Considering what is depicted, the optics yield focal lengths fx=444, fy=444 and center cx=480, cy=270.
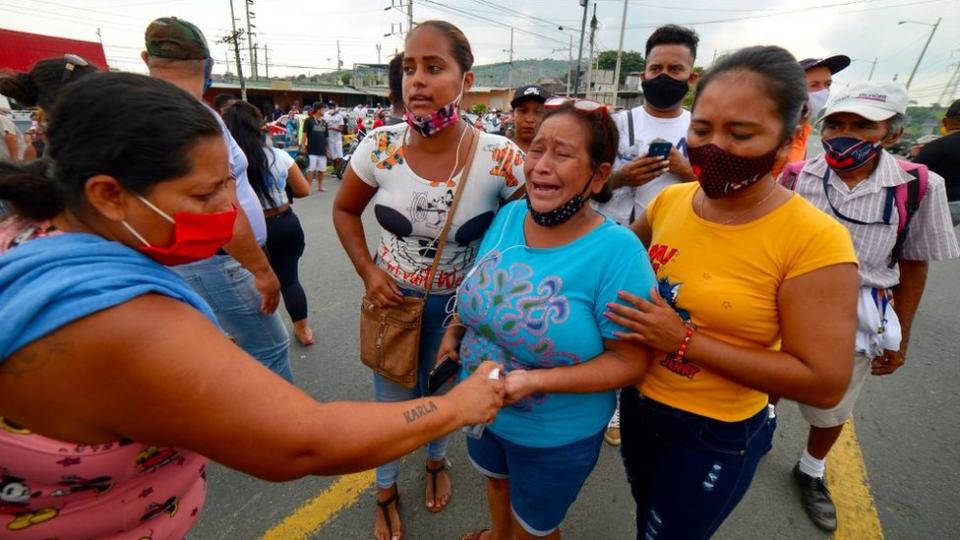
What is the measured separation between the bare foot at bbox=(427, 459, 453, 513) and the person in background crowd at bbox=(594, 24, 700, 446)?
1849 mm

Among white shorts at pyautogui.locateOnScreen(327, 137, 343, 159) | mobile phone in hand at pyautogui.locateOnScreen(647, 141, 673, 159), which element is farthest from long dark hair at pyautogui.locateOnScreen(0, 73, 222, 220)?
white shorts at pyautogui.locateOnScreen(327, 137, 343, 159)

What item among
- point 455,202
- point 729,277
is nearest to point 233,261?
point 455,202

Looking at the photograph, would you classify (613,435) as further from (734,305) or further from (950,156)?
(950,156)

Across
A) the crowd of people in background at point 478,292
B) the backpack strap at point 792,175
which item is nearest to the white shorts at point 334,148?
the crowd of people in background at point 478,292

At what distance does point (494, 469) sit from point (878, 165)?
237 cm

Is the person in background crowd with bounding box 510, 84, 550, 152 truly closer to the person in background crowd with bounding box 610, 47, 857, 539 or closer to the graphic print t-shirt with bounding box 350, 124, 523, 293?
the graphic print t-shirt with bounding box 350, 124, 523, 293

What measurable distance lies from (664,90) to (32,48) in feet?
97.4

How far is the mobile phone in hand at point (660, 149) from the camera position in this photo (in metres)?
2.44

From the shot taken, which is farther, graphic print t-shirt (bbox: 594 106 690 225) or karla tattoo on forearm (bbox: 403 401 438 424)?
graphic print t-shirt (bbox: 594 106 690 225)

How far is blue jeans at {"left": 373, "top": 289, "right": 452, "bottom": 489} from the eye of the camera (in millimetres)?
2168

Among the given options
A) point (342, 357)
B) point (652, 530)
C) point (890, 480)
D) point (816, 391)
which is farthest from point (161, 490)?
point (890, 480)

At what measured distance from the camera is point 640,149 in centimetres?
289

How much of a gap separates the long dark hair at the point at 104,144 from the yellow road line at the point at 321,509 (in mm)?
1971

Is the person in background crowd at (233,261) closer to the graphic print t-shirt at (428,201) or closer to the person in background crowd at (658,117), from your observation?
the graphic print t-shirt at (428,201)
